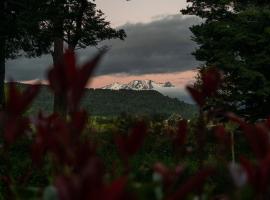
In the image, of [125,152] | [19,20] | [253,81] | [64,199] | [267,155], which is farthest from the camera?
[19,20]

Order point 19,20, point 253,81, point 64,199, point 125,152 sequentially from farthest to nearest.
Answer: point 19,20
point 253,81
point 125,152
point 64,199

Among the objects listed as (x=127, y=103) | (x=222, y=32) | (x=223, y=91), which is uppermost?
(x=222, y=32)

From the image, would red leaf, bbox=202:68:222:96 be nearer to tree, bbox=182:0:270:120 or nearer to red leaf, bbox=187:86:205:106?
red leaf, bbox=187:86:205:106

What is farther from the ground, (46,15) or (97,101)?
(46,15)

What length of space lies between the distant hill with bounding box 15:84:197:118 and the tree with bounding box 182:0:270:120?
711 inches

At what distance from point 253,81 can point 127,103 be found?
80.4ft

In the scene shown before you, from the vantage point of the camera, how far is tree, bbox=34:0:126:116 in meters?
23.0

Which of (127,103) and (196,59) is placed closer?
(196,59)

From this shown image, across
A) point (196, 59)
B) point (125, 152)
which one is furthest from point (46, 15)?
point (125, 152)

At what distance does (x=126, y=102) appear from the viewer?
43.7 m

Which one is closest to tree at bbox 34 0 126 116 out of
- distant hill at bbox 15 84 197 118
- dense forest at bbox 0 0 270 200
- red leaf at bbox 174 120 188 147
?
dense forest at bbox 0 0 270 200

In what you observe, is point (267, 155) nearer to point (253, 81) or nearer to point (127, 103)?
point (253, 81)

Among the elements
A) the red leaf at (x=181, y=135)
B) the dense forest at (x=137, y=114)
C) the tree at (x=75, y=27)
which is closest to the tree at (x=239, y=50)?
the dense forest at (x=137, y=114)

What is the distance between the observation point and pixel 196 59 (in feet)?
69.5
